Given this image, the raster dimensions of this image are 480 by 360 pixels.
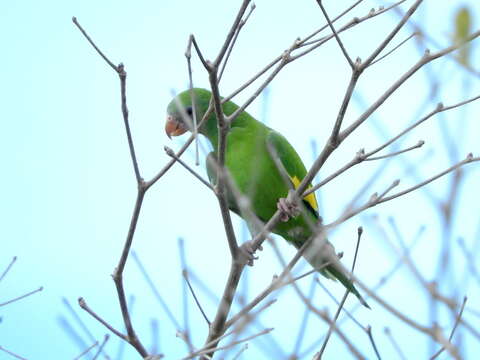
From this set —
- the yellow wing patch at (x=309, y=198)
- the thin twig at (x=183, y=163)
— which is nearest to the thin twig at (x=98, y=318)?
the thin twig at (x=183, y=163)

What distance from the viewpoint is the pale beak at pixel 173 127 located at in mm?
5578

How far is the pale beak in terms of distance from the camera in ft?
18.3

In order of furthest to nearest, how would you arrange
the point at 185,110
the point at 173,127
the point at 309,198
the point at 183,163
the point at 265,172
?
the point at 173,127 < the point at 185,110 < the point at 309,198 < the point at 265,172 < the point at 183,163

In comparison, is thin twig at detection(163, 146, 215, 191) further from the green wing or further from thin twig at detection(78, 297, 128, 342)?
the green wing

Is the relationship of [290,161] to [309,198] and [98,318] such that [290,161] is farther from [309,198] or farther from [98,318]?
[98,318]

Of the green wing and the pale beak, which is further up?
the pale beak

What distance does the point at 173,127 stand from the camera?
5605 mm

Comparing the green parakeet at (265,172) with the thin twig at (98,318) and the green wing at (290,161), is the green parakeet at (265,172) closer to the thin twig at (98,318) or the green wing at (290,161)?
the green wing at (290,161)

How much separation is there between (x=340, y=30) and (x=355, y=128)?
63cm

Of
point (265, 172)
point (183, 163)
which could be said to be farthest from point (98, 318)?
point (265, 172)

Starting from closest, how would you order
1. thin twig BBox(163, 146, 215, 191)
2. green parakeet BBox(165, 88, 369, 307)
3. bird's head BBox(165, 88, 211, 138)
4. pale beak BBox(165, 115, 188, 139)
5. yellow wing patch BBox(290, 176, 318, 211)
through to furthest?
thin twig BBox(163, 146, 215, 191)
green parakeet BBox(165, 88, 369, 307)
yellow wing patch BBox(290, 176, 318, 211)
bird's head BBox(165, 88, 211, 138)
pale beak BBox(165, 115, 188, 139)

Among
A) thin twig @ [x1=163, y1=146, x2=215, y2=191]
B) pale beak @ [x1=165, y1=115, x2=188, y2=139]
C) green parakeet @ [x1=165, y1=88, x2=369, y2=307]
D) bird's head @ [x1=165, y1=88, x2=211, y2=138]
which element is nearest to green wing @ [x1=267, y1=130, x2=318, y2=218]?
green parakeet @ [x1=165, y1=88, x2=369, y2=307]

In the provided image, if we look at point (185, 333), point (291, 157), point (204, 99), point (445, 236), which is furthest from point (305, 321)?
point (204, 99)

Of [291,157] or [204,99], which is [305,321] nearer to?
[291,157]
